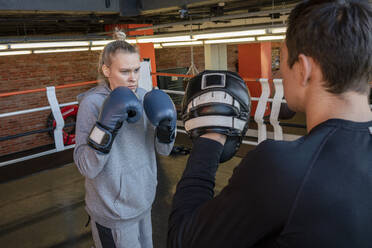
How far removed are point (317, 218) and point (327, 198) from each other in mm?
35

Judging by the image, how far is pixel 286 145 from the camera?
54 cm

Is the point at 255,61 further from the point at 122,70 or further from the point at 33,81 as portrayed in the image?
the point at 122,70

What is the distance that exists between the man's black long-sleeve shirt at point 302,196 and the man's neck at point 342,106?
17mm

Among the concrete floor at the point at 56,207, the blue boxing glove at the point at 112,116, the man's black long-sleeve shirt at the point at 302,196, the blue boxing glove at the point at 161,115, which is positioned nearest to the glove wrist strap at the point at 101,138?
the blue boxing glove at the point at 112,116

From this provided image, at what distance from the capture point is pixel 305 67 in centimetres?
56

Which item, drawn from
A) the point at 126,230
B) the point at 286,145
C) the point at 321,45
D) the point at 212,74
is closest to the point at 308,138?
the point at 286,145

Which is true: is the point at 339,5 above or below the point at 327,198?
above

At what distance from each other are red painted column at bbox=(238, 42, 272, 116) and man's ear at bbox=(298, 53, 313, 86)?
7.87 metres

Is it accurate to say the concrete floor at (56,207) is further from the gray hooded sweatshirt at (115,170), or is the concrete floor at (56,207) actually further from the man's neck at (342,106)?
the man's neck at (342,106)

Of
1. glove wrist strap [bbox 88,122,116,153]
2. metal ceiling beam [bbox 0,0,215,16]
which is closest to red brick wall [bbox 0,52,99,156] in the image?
metal ceiling beam [bbox 0,0,215,16]

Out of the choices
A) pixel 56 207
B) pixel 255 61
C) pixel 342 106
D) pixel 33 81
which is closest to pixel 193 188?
pixel 342 106

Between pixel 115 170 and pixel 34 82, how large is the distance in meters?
6.19

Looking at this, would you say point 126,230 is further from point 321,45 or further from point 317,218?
point 321,45

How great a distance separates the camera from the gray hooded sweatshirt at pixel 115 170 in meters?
1.31
